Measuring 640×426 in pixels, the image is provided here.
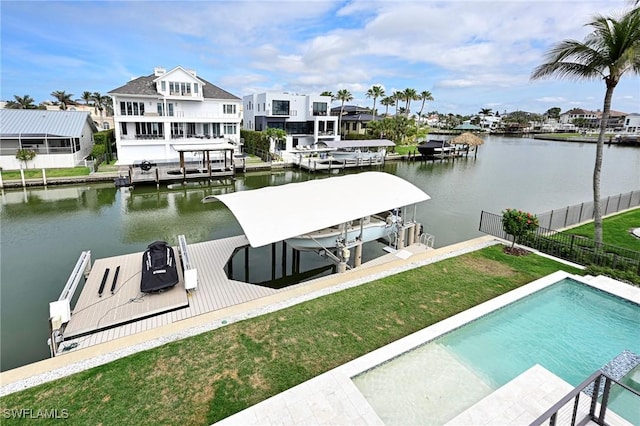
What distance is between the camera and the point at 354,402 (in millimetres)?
5840

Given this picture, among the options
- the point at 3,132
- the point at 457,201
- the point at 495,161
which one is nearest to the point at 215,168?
the point at 3,132

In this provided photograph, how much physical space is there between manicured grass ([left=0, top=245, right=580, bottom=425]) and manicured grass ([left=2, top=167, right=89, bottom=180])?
26484 mm

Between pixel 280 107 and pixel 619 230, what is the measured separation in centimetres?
4144

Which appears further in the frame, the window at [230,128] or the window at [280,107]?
the window at [280,107]

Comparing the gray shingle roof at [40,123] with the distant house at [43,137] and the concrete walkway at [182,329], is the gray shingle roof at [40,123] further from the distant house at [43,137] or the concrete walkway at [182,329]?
the concrete walkway at [182,329]

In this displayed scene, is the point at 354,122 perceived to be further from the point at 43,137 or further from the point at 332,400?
the point at 332,400

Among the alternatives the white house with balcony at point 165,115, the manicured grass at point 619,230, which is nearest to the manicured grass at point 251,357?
the manicured grass at point 619,230

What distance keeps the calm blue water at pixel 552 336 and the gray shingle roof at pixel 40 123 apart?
35.1 meters

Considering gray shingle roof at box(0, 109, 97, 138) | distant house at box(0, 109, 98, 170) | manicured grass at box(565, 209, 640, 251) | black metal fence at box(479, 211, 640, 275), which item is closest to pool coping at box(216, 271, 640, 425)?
black metal fence at box(479, 211, 640, 275)

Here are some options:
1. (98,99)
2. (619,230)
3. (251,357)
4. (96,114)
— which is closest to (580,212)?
(619,230)

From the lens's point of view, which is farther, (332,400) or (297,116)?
(297,116)

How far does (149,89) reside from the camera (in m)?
34.8

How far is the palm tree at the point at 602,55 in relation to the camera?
35.0 feet

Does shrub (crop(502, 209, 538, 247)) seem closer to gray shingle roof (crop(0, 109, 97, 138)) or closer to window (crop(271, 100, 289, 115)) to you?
gray shingle roof (crop(0, 109, 97, 138))
